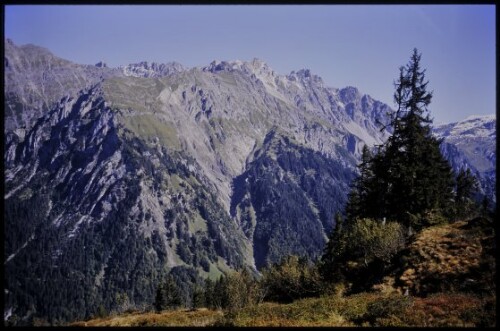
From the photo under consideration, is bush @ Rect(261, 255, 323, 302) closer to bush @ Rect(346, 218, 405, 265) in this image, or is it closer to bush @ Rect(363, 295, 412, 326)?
bush @ Rect(346, 218, 405, 265)

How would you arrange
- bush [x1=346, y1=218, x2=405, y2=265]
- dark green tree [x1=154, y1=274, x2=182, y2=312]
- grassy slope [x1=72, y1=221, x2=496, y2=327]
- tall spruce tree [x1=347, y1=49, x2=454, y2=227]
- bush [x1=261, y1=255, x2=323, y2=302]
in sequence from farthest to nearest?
dark green tree [x1=154, y1=274, x2=182, y2=312], tall spruce tree [x1=347, y1=49, x2=454, y2=227], bush [x1=261, y1=255, x2=323, y2=302], bush [x1=346, y1=218, x2=405, y2=265], grassy slope [x1=72, y1=221, x2=496, y2=327]

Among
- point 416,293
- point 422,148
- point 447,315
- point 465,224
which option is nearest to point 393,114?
point 422,148

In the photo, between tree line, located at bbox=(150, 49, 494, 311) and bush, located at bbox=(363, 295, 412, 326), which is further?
tree line, located at bbox=(150, 49, 494, 311)

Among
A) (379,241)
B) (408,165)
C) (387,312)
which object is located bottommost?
(387,312)

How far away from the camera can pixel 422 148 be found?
4066 cm

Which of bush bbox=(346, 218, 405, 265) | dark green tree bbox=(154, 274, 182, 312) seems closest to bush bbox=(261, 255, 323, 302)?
bush bbox=(346, 218, 405, 265)

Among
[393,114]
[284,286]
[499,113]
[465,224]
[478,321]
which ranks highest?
[393,114]

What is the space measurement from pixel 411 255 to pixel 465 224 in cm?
530

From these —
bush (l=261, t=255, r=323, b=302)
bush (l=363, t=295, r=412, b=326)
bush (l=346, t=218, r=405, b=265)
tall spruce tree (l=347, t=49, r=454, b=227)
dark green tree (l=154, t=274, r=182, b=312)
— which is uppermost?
tall spruce tree (l=347, t=49, r=454, b=227)

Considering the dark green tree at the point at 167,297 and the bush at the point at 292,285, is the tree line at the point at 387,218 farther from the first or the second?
the dark green tree at the point at 167,297

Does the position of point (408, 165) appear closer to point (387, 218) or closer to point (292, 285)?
point (387, 218)

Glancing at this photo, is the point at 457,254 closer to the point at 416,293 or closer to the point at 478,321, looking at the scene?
the point at 416,293

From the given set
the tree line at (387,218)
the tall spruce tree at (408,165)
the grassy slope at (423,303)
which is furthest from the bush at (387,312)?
the tall spruce tree at (408,165)

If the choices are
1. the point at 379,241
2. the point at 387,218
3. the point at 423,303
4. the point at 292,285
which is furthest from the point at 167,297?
the point at 423,303
